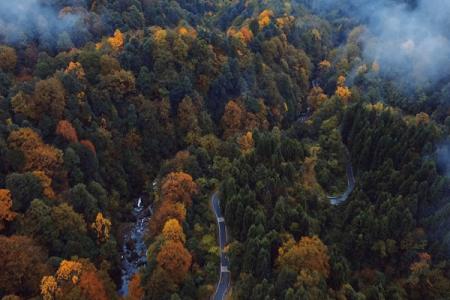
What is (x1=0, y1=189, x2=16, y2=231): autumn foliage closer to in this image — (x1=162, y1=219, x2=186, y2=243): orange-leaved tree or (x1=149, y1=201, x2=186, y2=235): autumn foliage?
(x1=149, y1=201, x2=186, y2=235): autumn foliage

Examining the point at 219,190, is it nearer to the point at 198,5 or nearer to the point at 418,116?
the point at 418,116

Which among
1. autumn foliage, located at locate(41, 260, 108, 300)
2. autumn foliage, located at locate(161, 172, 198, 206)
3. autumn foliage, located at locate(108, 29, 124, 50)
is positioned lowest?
autumn foliage, located at locate(41, 260, 108, 300)

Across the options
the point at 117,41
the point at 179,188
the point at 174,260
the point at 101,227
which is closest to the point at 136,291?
the point at 174,260

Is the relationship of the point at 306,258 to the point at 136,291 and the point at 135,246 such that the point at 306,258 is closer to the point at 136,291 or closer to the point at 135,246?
the point at 136,291

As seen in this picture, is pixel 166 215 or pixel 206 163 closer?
pixel 166 215

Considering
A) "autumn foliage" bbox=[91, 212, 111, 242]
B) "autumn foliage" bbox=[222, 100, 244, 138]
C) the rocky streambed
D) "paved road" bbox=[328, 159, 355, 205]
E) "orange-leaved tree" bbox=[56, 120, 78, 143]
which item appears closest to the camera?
"autumn foliage" bbox=[91, 212, 111, 242]

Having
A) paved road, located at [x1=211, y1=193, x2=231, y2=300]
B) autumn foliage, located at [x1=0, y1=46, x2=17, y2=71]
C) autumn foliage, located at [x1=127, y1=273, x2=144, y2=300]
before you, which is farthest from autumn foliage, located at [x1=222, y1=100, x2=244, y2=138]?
autumn foliage, located at [x1=127, y1=273, x2=144, y2=300]

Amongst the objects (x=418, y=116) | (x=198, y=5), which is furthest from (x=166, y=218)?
(x=198, y=5)
